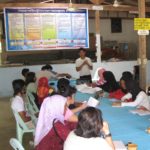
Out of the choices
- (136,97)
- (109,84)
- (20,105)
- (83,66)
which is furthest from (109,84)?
(20,105)

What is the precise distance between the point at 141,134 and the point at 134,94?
1.60 metres

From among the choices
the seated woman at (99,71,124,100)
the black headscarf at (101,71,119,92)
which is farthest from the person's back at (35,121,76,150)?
the black headscarf at (101,71,119,92)

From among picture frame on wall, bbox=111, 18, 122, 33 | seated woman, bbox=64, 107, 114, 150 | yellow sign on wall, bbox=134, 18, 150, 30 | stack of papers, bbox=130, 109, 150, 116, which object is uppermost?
picture frame on wall, bbox=111, 18, 122, 33

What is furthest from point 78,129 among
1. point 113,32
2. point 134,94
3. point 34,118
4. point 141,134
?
point 113,32

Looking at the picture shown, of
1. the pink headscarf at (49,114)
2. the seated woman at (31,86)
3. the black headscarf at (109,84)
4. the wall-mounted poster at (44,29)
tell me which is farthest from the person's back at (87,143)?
the wall-mounted poster at (44,29)

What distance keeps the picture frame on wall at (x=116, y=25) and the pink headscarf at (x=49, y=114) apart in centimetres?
1244

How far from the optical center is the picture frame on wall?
1524 cm

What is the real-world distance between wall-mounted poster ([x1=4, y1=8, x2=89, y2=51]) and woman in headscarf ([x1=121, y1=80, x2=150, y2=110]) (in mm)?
→ 5079

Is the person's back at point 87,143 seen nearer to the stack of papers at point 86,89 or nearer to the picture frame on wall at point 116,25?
the stack of papers at point 86,89

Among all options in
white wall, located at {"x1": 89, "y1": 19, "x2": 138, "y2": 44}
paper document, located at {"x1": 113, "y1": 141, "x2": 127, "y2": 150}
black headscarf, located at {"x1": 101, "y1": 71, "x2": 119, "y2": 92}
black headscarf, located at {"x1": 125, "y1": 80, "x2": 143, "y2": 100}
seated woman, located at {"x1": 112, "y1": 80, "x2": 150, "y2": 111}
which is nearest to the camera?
paper document, located at {"x1": 113, "y1": 141, "x2": 127, "y2": 150}

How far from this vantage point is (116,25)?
15469 mm

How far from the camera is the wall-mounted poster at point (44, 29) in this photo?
905cm

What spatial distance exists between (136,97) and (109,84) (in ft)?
5.12

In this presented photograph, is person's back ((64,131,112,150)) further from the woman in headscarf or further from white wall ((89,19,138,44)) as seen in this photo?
white wall ((89,19,138,44))
